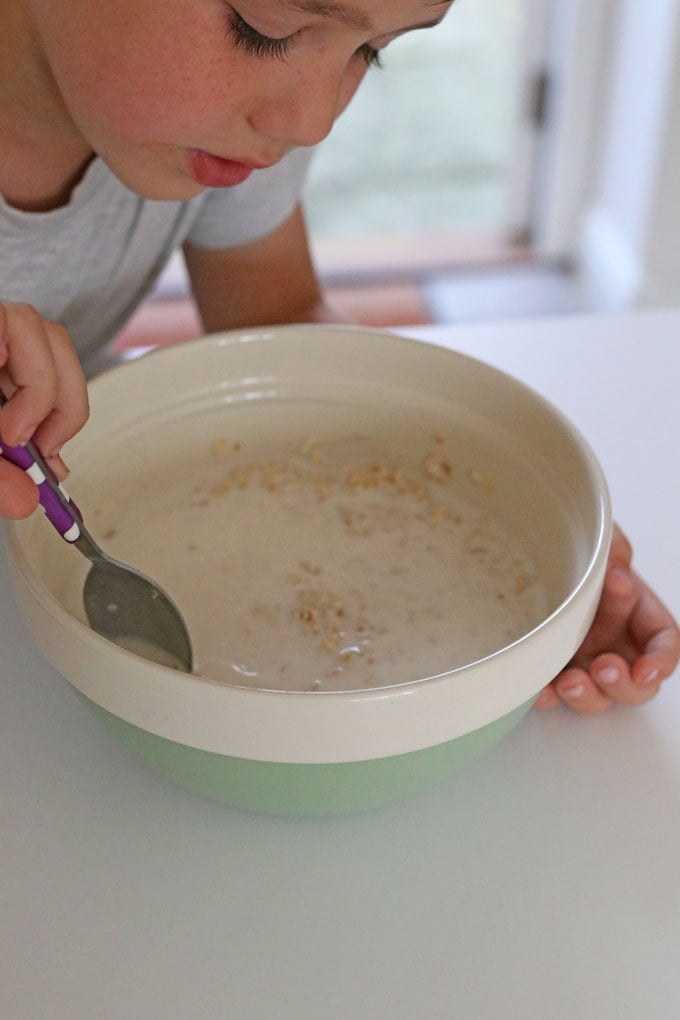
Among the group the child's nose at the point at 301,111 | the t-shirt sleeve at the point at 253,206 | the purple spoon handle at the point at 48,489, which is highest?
the child's nose at the point at 301,111

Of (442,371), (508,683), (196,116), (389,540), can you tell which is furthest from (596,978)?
(196,116)

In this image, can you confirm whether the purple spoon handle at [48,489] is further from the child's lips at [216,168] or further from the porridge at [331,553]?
the child's lips at [216,168]

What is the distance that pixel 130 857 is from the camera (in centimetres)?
60

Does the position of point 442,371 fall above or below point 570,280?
above

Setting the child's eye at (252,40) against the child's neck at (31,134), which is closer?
the child's eye at (252,40)

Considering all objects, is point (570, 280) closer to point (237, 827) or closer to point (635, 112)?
point (635, 112)

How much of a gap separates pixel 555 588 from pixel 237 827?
23cm

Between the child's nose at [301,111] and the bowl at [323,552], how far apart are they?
0.49ft

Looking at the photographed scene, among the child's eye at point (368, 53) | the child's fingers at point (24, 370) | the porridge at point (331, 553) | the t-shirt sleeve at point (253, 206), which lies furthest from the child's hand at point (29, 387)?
the t-shirt sleeve at point (253, 206)

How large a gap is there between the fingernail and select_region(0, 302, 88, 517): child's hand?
1.04 feet

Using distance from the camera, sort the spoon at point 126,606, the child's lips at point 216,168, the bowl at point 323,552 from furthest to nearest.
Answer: the child's lips at point 216,168, the spoon at point 126,606, the bowl at point 323,552

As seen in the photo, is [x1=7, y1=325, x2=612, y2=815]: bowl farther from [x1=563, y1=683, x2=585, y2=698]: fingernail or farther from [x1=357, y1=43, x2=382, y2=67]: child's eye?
[x1=357, y1=43, x2=382, y2=67]: child's eye

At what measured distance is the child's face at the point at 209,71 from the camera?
640 mm

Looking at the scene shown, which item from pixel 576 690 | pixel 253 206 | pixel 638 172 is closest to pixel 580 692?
pixel 576 690
